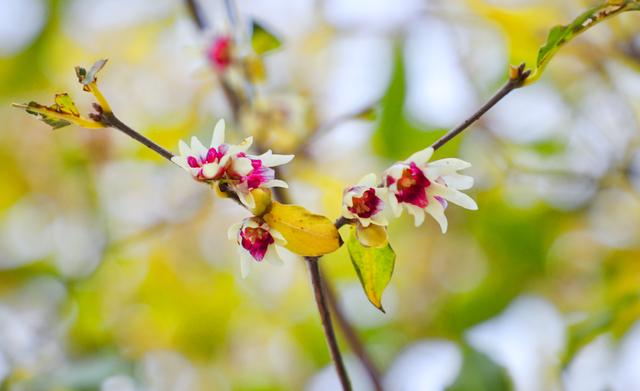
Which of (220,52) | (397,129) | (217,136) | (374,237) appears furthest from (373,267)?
(397,129)

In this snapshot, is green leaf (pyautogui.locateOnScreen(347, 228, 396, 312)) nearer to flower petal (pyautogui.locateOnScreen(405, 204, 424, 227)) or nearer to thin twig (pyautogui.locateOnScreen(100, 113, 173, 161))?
flower petal (pyautogui.locateOnScreen(405, 204, 424, 227))

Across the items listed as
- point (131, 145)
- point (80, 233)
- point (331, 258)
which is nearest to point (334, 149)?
point (331, 258)

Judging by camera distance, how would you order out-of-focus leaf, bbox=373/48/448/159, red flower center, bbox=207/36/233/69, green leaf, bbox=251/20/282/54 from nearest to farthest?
green leaf, bbox=251/20/282/54, red flower center, bbox=207/36/233/69, out-of-focus leaf, bbox=373/48/448/159

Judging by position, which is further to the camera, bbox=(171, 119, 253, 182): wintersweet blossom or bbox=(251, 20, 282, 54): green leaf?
bbox=(251, 20, 282, 54): green leaf

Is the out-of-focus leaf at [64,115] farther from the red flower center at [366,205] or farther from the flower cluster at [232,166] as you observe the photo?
the red flower center at [366,205]

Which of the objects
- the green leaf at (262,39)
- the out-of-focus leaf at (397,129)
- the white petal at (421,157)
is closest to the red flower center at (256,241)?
the white petal at (421,157)

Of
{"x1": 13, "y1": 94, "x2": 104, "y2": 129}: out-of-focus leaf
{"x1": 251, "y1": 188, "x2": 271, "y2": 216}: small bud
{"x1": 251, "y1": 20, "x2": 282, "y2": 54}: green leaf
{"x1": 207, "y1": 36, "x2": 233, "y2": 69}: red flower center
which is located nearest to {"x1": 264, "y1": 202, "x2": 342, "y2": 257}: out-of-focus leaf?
{"x1": 251, "y1": 188, "x2": 271, "y2": 216}: small bud

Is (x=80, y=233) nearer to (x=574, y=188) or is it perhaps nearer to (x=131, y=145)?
(x=131, y=145)

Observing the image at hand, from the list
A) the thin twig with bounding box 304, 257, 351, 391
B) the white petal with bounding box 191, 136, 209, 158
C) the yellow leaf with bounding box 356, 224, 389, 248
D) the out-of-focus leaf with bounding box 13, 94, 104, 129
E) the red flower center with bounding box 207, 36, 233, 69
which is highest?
the red flower center with bounding box 207, 36, 233, 69
